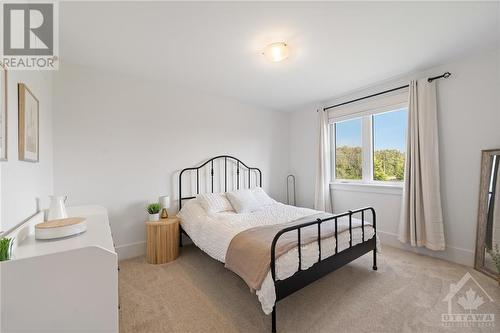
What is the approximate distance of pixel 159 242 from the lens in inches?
105

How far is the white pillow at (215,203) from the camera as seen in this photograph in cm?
288

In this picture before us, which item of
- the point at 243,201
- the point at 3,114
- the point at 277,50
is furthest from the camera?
the point at 243,201

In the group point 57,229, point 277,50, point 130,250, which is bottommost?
point 130,250

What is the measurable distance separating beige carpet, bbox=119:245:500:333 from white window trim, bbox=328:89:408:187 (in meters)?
1.20

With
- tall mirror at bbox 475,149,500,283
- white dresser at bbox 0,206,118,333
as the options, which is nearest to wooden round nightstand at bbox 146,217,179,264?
white dresser at bbox 0,206,118,333

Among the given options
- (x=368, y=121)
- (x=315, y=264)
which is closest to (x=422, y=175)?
(x=368, y=121)

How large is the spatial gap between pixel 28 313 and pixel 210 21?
220cm

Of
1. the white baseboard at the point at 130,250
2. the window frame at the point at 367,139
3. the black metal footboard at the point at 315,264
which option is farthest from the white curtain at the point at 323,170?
the white baseboard at the point at 130,250

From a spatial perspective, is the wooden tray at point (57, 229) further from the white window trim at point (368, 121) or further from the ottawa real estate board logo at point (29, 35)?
the white window trim at point (368, 121)

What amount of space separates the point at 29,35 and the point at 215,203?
240cm

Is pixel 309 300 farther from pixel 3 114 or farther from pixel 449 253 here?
pixel 3 114

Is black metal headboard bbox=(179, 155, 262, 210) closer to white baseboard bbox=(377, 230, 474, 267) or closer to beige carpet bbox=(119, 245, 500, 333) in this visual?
beige carpet bbox=(119, 245, 500, 333)

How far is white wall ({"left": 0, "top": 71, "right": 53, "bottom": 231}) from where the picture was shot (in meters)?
1.17

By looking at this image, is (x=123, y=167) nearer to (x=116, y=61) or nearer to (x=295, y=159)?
(x=116, y=61)
